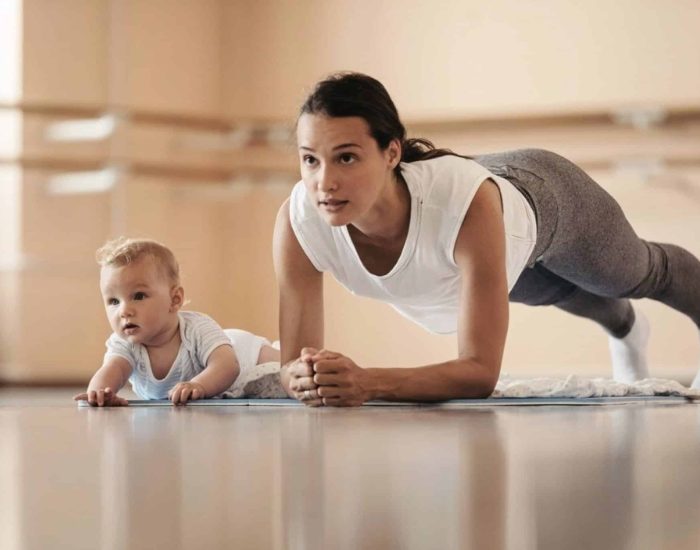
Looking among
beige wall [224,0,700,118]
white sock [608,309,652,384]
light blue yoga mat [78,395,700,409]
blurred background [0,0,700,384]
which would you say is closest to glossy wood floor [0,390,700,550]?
light blue yoga mat [78,395,700,409]

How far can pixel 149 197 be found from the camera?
460 centimetres

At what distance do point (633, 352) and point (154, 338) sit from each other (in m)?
0.98

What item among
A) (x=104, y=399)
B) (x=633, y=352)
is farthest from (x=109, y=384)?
(x=633, y=352)

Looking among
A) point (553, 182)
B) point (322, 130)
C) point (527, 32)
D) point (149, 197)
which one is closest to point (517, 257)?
point (553, 182)

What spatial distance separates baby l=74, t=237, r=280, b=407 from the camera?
2008mm

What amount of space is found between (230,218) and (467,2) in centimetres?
118

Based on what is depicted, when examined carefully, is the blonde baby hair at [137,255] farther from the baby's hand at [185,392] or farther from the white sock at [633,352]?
the white sock at [633,352]

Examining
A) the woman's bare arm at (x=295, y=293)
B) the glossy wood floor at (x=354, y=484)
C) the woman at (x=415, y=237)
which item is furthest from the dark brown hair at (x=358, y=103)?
the glossy wood floor at (x=354, y=484)

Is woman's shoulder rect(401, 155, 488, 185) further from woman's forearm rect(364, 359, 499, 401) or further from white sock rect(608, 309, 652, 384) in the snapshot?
white sock rect(608, 309, 652, 384)

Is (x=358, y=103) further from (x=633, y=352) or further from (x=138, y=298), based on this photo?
(x=633, y=352)

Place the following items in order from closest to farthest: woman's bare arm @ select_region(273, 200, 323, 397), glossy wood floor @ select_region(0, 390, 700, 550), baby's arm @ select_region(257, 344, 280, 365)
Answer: glossy wood floor @ select_region(0, 390, 700, 550)
woman's bare arm @ select_region(273, 200, 323, 397)
baby's arm @ select_region(257, 344, 280, 365)

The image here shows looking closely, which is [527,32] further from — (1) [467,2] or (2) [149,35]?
(2) [149,35]

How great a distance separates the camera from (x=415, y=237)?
1768mm

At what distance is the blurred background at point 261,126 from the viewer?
164 inches
